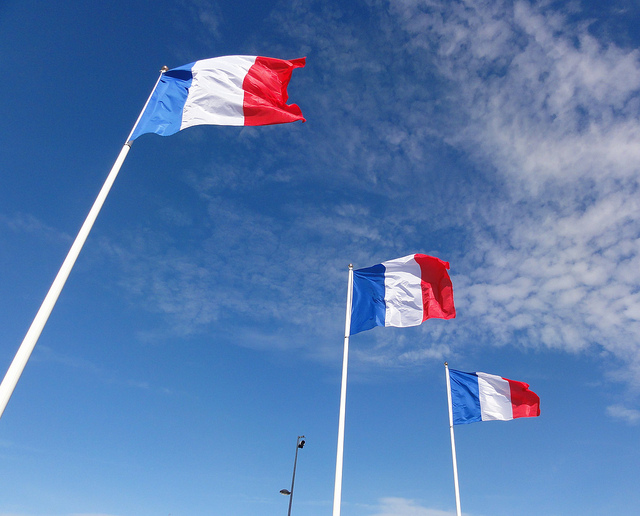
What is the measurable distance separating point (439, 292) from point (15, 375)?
42.5ft

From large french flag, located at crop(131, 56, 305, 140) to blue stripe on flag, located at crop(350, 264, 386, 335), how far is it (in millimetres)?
6463

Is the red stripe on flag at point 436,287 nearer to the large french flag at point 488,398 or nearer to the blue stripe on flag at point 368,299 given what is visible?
the blue stripe on flag at point 368,299

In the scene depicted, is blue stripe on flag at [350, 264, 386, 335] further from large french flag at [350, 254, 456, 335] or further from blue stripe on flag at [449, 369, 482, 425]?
blue stripe on flag at [449, 369, 482, 425]

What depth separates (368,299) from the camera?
47.8 ft

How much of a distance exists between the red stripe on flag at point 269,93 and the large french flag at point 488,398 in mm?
15437

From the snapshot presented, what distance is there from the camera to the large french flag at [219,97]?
9875mm

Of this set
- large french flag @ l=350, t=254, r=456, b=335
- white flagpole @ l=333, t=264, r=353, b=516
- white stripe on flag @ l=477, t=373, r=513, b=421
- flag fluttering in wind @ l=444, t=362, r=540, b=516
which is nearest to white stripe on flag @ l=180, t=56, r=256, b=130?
white flagpole @ l=333, t=264, r=353, b=516

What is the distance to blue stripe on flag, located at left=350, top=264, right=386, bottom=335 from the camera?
14102 mm

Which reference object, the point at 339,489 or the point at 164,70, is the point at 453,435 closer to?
the point at 339,489

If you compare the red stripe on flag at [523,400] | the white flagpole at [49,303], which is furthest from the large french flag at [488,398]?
the white flagpole at [49,303]

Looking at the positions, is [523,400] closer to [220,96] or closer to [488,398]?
[488,398]

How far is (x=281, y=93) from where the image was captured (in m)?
11.0

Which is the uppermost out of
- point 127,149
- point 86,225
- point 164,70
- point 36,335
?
point 164,70

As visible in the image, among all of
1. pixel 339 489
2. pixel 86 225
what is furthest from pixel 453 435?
pixel 86 225
